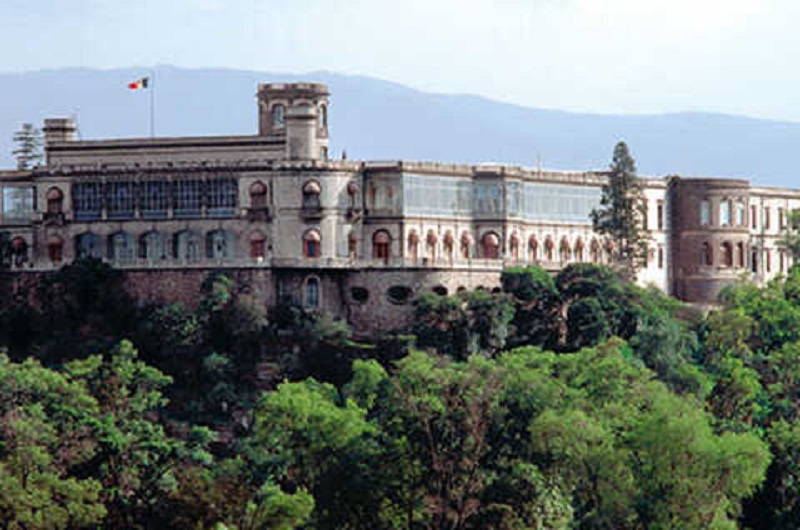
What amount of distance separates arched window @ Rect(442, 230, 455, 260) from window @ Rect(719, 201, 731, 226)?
27110 mm

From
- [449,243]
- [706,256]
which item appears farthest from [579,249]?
[449,243]

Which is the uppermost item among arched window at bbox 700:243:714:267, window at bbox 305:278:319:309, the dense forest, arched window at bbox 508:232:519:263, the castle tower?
the castle tower

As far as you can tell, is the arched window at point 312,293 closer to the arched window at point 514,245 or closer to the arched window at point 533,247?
the arched window at point 514,245

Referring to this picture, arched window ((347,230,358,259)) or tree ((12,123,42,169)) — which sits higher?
tree ((12,123,42,169))

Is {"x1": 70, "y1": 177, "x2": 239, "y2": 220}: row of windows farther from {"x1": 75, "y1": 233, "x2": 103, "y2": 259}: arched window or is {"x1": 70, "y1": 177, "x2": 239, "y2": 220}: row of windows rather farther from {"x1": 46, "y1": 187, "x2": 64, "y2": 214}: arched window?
{"x1": 75, "y1": 233, "x2": 103, "y2": 259}: arched window

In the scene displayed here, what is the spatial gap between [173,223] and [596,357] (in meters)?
32.4

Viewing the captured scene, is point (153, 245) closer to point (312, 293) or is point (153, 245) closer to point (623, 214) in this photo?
point (312, 293)

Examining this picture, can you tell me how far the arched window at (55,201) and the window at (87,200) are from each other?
958mm

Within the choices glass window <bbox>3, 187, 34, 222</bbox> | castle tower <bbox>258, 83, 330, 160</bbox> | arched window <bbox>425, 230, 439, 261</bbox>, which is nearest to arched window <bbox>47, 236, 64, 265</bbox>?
glass window <bbox>3, 187, 34, 222</bbox>

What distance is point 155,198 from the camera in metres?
137

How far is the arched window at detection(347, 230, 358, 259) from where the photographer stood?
13650 centimetres

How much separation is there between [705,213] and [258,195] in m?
40.2

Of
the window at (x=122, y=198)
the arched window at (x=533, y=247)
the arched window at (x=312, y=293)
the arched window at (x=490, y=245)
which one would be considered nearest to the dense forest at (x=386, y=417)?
the arched window at (x=312, y=293)

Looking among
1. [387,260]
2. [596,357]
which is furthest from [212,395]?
[596,357]
